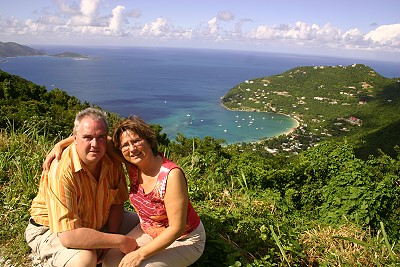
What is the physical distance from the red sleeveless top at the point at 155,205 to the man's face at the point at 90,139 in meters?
0.31

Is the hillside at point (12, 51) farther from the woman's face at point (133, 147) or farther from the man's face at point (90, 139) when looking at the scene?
the woman's face at point (133, 147)

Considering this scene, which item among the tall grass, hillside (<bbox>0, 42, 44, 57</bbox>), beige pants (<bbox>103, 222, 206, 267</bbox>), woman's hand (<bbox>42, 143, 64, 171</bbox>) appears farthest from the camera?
hillside (<bbox>0, 42, 44, 57</bbox>)

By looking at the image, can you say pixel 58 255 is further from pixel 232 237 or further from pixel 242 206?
pixel 242 206

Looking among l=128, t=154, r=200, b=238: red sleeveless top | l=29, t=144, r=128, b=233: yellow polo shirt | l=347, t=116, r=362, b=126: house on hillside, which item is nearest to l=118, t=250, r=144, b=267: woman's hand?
l=128, t=154, r=200, b=238: red sleeveless top

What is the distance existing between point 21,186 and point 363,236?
3485 millimetres

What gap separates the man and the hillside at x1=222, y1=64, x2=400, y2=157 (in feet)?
158

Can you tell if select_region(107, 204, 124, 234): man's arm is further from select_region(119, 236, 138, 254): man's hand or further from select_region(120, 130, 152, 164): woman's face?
select_region(120, 130, 152, 164): woman's face

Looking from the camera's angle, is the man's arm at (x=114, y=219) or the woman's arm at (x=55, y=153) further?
the man's arm at (x=114, y=219)

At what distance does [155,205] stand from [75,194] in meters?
0.50

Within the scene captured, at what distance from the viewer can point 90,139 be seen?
1.94m

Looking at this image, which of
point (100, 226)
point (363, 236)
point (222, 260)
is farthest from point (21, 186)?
point (363, 236)

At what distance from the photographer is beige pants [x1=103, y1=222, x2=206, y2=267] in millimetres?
1955

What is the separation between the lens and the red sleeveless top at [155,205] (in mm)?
1957

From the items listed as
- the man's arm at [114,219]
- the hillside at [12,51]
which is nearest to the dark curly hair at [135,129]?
the man's arm at [114,219]
